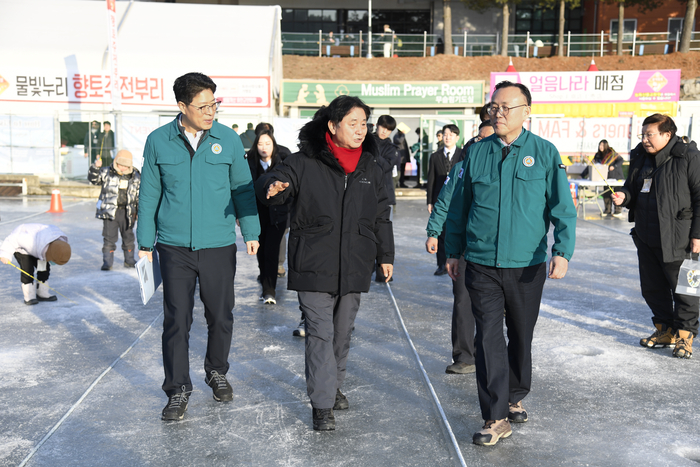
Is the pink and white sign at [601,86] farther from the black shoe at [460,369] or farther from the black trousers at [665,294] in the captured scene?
the black shoe at [460,369]

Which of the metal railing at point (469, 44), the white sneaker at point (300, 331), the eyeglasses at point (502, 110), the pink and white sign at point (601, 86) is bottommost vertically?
the white sneaker at point (300, 331)

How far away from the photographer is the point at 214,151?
13.2ft

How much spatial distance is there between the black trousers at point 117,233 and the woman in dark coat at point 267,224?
8.63 feet

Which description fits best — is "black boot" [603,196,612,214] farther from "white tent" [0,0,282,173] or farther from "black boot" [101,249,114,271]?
"black boot" [101,249,114,271]

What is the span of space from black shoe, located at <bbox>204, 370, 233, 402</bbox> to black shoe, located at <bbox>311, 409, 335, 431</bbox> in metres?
0.69

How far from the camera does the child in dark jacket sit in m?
8.45

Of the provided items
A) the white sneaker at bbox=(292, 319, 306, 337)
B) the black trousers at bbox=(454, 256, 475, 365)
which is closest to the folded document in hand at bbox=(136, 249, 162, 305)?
→ the white sneaker at bbox=(292, 319, 306, 337)

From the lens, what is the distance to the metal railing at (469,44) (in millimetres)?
31484

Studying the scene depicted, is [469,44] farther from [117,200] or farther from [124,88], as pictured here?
[117,200]

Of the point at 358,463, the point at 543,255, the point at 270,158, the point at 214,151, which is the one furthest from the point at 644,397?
the point at 270,158

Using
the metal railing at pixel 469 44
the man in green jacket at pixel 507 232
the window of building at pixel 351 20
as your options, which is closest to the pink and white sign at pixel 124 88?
the metal railing at pixel 469 44

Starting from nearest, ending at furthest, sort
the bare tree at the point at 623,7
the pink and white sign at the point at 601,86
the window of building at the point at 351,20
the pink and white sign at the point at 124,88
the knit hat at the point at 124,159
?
the knit hat at the point at 124,159, the pink and white sign at the point at 124,88, the pink and white sign at the point at 601,86, the bare tree at the point at 623,7, the window of building at the point at 351,20

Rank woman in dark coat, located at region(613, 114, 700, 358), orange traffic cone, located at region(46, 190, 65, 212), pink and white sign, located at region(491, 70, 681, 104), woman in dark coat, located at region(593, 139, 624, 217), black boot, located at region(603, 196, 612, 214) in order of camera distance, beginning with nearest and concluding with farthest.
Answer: woman in dark coat, located at region(613, 114, 700, 358), orange traffic cone, located at region(46, 190, 65, 212), black boot, located at region(603, 196, 612, 214), woman in dark coat, located at region(593, 139, 624, 217), pink and white sign, located at region(491, 70, 681, 104)

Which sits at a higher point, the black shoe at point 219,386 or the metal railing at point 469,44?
the metal railing at point 469,44
